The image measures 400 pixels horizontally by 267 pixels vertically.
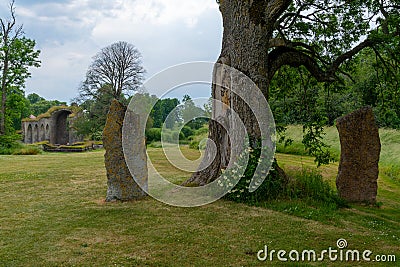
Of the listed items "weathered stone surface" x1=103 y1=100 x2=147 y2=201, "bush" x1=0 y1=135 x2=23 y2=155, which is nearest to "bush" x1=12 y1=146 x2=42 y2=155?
"bush" x1=0 y1=135 x2=23 y2=155

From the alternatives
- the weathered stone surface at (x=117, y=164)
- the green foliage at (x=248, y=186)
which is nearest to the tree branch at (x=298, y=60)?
the green foliage at (x=248, y=186)

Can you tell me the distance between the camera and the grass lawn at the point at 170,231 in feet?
15.8

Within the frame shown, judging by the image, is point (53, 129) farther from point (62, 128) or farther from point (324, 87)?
point (324, 87)

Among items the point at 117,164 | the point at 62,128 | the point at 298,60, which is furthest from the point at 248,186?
the point at 62,128

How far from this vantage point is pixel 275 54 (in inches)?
402

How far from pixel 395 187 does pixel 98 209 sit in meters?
9.50

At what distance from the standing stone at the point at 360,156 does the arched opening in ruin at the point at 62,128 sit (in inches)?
1544

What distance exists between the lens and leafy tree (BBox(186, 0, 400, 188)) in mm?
8844

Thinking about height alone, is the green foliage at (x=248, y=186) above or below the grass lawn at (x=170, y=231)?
above

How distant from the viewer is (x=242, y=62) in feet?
29.3

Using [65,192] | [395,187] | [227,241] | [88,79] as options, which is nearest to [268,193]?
[227,241]

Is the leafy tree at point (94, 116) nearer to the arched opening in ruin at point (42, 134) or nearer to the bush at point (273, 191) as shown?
the arched opening in ruin at point (42, 134)

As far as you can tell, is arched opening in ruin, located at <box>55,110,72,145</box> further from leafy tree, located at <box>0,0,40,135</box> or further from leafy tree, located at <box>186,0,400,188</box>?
leafy tree, located at <box>186,0,400,188</box>

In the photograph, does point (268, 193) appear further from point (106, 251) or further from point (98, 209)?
point (106, 251)
